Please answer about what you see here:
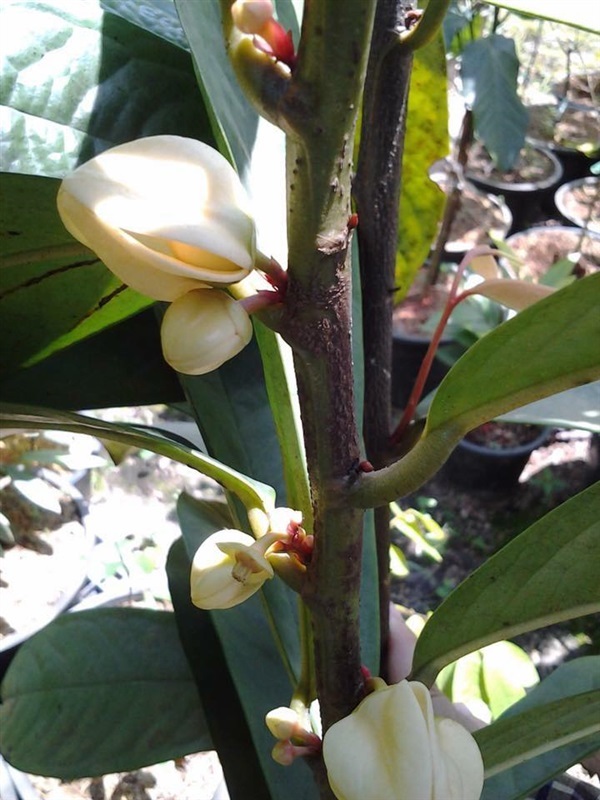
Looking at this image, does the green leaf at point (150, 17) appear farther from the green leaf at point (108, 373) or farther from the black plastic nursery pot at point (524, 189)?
the black plastic nursery pot at point (524, 189)

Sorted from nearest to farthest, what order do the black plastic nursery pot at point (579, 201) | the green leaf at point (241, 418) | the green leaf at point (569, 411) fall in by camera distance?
the green leaf at point (241, 418), the green leaf at point (569, 411), the black plastic nursery pot at point (579, 201)

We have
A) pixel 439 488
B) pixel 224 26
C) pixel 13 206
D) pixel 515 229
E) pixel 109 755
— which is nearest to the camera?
pixel 224 26

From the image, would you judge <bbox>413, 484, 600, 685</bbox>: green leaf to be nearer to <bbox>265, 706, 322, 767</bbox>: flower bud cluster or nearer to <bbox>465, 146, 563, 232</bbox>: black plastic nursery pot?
<bbox>265, 706, 322, 767</bbox>: flower bud cluster

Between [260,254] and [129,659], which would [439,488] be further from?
[260,254]

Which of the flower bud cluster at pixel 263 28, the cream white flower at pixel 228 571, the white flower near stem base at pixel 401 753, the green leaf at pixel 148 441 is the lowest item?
the white flower near stem base at pixel 401 753

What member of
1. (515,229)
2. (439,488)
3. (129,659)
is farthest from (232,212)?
(515,229)

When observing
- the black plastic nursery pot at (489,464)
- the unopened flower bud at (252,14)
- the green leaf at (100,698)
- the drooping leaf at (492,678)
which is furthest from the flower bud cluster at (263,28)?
the black plastic nursery pot at (489,464)
